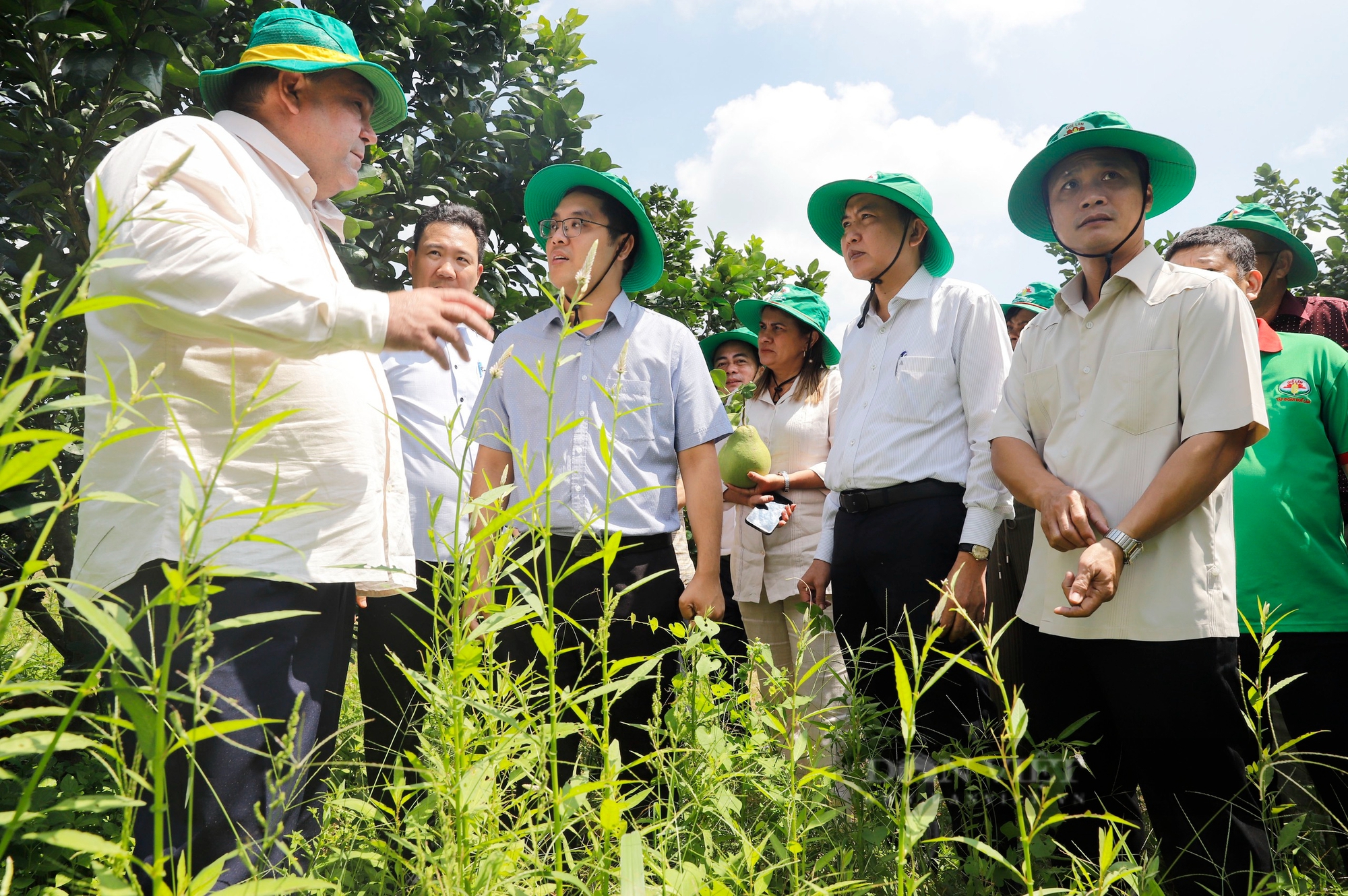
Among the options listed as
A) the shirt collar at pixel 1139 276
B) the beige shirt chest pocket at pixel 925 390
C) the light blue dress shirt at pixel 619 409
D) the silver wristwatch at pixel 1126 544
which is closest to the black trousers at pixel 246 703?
the light blue dress shirt at pixel 619 409

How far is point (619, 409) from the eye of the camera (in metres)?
2.72

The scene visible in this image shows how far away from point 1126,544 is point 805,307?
244 centimetres

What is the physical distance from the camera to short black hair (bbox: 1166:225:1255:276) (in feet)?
9.82

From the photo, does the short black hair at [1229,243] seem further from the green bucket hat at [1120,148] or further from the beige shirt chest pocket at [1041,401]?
the beige shirt chest pocket at [1041,401]

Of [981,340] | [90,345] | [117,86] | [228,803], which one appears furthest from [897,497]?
[117,86]

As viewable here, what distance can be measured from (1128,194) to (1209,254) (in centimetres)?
91

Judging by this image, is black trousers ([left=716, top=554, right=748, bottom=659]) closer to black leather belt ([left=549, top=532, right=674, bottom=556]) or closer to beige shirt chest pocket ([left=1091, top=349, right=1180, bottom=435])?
black leather belt ([left=549, top=532, right=674, bottom=556])

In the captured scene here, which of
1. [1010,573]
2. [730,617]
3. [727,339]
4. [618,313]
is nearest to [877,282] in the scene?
[618,313]

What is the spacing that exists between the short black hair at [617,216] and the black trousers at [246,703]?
1.75 metres

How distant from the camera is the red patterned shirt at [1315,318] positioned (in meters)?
3.35

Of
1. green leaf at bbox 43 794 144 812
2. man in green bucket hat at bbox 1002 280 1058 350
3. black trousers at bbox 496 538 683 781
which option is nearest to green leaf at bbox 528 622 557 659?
green leaf at bbox 43 794 144 812

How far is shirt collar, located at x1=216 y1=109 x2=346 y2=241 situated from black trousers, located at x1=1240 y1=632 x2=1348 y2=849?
290 centimetres

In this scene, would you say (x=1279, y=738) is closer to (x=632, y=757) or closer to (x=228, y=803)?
(x=632, y=757)

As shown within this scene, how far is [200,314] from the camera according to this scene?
4.99ft
